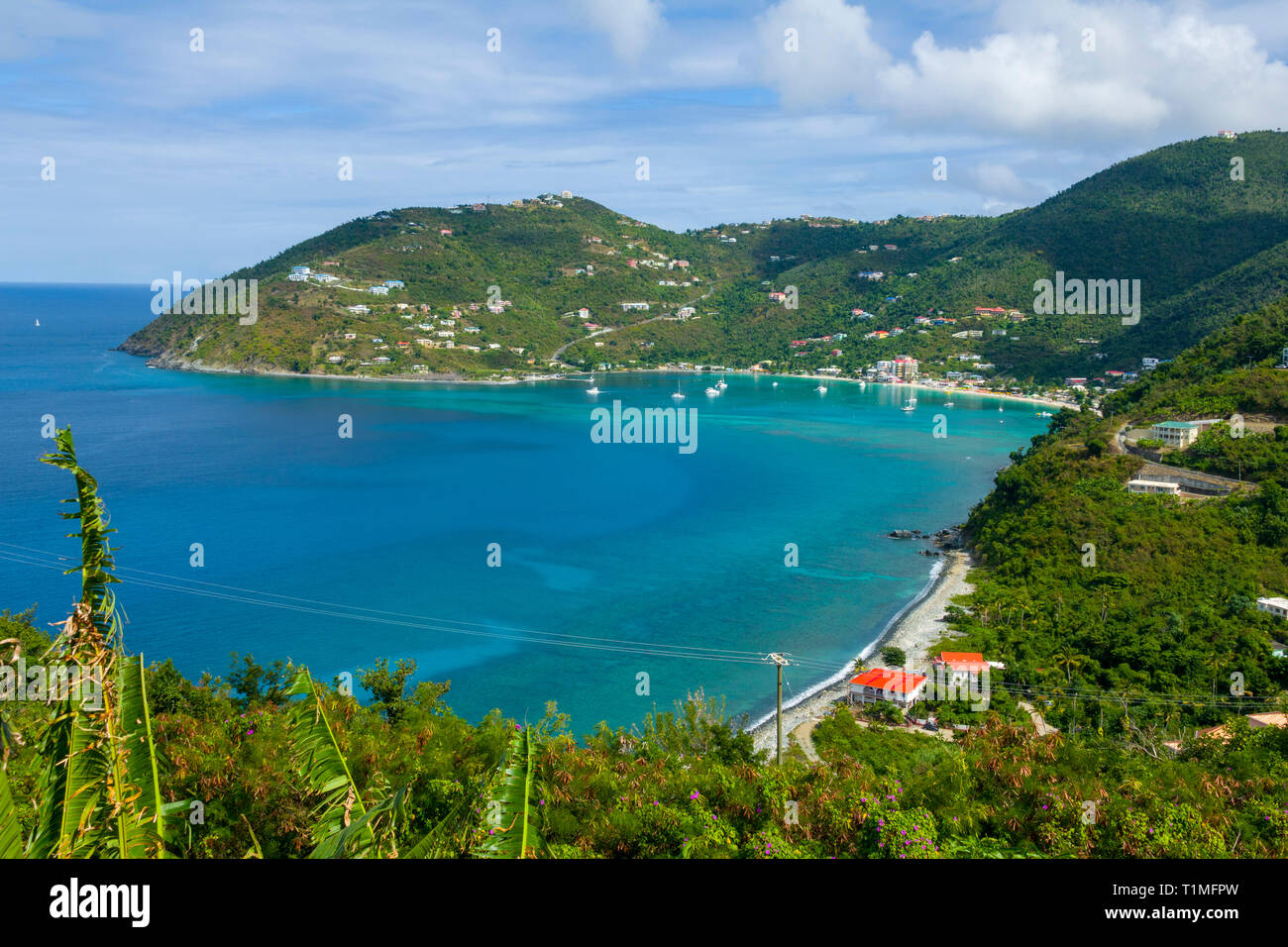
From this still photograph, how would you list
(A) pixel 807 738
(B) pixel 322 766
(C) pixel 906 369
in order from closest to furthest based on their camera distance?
(B) pixel 322 766, (A) pixel 807 738, (C) pixel 906 369

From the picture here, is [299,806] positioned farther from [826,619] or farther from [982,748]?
[826,619]

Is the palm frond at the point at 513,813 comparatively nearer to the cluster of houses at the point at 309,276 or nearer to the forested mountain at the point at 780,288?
the forested mountain at the point at 780,288

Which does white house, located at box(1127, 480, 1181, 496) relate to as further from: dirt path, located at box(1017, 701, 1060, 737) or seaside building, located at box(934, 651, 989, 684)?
dirt path, located at box(1017, 701, 1060, 737)

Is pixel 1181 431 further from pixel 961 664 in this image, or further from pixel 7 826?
pixel 7 826

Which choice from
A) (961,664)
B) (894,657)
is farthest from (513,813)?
(894,657)

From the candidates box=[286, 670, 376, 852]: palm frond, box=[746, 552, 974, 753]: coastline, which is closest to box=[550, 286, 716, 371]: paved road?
box=[746, 552, 974, 753]: coastline

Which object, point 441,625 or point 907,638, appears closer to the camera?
point 907,638
